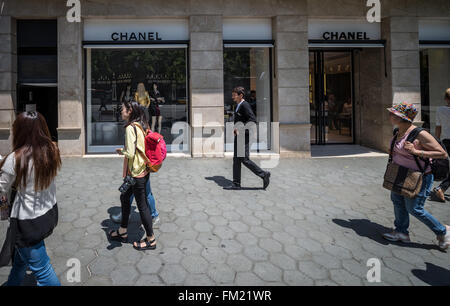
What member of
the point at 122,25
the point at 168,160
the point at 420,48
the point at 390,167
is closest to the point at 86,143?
the point at 168,160

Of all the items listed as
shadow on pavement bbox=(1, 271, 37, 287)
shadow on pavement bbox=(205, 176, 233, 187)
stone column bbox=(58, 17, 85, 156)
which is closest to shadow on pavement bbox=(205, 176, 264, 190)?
shadow on pavement bbox=(205, 176, 233, 187)

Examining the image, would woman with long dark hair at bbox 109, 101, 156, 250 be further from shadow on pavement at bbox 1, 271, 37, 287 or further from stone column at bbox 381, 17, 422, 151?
stone column at bbox 381, 17, 422, 151

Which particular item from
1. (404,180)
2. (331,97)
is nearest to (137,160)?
(404,180)

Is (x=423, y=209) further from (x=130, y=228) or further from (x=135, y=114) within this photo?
(x=130, y=228)

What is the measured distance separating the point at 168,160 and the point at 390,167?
21.0 feet

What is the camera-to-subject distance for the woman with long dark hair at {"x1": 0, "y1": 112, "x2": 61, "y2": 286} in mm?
2543

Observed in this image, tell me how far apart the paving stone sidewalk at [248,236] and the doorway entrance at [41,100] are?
12.7 ft

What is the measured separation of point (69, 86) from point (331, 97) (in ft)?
30.1

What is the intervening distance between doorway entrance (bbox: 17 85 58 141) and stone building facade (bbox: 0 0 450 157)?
5cm

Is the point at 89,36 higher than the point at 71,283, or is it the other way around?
the point at 89,36

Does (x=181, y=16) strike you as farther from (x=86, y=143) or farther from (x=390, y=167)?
(x=390, y=167)

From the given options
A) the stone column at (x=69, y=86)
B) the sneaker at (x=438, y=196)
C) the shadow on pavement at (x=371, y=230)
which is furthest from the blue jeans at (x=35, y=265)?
the stone column at (x=69, y=86)

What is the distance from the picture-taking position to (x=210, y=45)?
9.71 meters

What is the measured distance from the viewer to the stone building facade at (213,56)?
9555 mm
